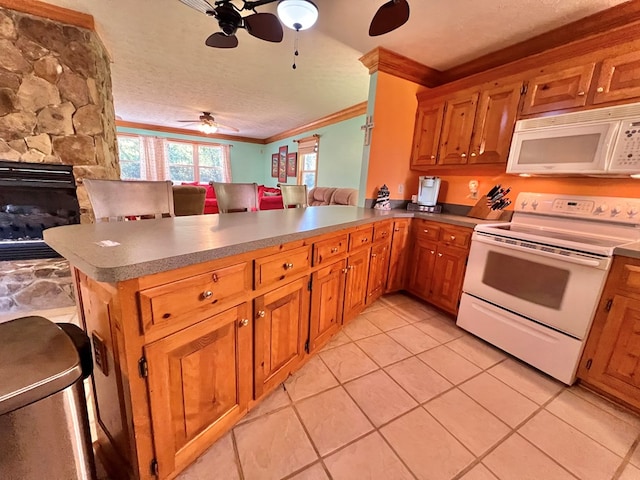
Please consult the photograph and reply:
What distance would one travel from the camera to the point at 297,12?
4.97 feet

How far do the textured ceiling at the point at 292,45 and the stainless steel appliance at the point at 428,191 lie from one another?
3.81ft

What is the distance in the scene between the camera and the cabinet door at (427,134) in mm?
2637

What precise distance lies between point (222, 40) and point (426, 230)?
7.67ft

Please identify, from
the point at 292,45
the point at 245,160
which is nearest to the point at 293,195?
the point at 292,45

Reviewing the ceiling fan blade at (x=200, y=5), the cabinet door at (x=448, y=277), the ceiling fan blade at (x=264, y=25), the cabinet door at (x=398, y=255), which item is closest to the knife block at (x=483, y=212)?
the cabinet door at (x=448, y=277)

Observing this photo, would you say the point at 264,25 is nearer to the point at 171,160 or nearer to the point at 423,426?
the point at 423,426

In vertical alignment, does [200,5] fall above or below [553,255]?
above

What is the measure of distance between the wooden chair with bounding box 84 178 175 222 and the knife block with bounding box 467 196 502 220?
103 inches

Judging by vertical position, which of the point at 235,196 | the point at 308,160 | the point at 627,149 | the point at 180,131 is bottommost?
the point at 235,196

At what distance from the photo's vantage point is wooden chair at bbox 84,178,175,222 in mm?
1459

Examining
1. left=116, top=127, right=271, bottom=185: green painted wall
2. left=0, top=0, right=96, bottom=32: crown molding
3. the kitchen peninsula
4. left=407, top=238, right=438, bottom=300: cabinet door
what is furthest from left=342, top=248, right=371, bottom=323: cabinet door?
left=116, top=127, right=271, bottom=185: green painted wall

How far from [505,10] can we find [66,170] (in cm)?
372

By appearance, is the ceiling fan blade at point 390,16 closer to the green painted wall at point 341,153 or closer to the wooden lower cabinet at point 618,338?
the wooden lower cabinet at point 618,338

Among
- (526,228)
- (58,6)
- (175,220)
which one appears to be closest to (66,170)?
(58,6)
